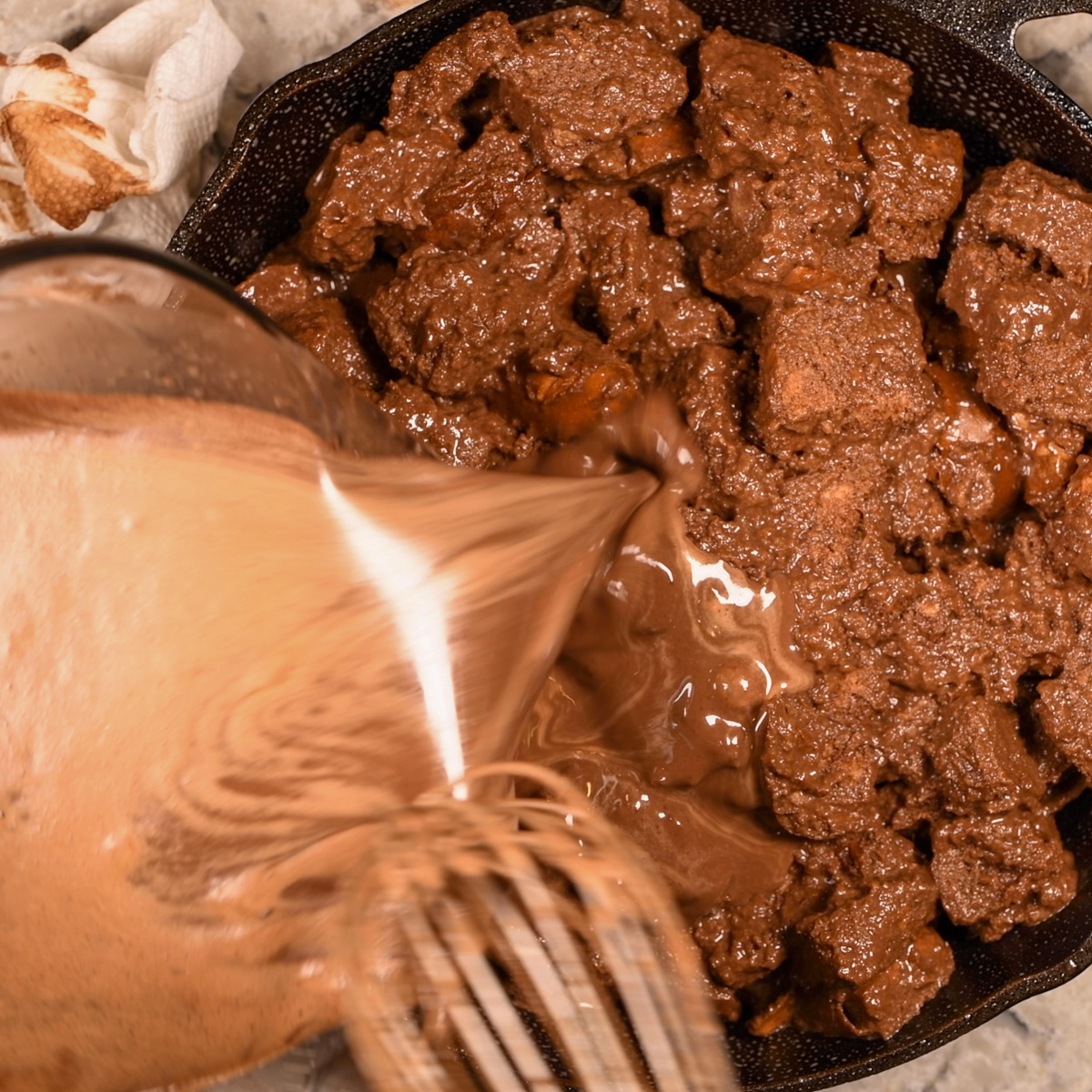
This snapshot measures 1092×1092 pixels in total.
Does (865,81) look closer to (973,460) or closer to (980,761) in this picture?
(973,460)

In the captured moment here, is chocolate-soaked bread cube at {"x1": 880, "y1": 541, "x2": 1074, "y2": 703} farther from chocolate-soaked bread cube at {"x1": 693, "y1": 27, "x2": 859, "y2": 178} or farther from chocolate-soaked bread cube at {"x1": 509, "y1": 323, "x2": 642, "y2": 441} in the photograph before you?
chocolate-soaked bread cube at {"x1": 693, "y1": 27, "x2": 859, "y2": 178}

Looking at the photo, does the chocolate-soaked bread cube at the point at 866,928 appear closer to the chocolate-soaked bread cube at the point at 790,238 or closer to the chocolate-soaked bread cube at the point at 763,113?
the chocolate-soaked bread cube at the point at 790,238

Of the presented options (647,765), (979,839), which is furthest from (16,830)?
(979,839)

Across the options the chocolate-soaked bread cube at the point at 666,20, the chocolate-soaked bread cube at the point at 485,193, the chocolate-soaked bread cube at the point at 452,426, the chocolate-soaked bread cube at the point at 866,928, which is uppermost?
the chocolate-soaked bread cube at the point at 666,20

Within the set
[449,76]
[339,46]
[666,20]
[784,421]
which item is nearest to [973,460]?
[784,421]

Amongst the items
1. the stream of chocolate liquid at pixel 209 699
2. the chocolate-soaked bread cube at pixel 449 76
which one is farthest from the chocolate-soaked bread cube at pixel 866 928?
the chocolate-soaked bread cube at pixel 449 76

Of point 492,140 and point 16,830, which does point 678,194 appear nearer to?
point 492,140

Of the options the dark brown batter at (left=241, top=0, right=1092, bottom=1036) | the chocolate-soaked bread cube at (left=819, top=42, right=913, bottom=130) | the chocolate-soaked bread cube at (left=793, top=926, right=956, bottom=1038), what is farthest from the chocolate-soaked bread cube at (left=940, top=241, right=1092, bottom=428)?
the chocolate-soaked bread cube at (left=793, top=926, right=956, bottom=1038)
